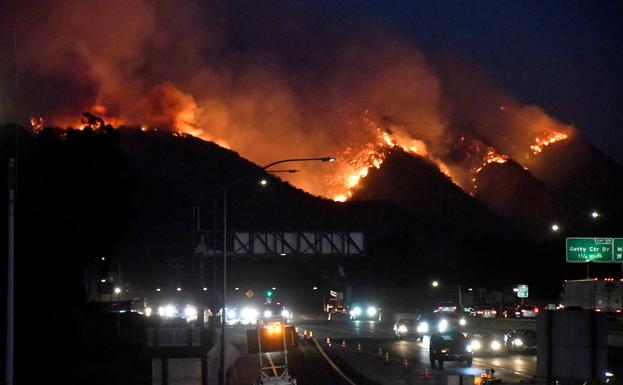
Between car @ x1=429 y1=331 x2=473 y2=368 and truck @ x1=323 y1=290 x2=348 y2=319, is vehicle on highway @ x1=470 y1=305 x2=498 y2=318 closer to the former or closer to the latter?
truck @ x1=323 y1=290 x2=348 y2=319

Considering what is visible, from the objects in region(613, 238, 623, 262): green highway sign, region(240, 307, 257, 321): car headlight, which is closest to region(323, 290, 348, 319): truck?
region(240, 307, 257, 321): car headlight

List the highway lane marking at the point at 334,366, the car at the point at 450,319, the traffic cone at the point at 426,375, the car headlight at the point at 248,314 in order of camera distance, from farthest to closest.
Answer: the car headlight at the point at 248,314 → the car at the point at 450,319 → the traffic cone at the point at 426,375 → the highway lane marking at the point at 334,366

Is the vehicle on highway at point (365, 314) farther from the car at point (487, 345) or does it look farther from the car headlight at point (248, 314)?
the car at point (487, 345)

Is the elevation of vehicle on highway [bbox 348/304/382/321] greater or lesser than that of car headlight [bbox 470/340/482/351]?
lesser

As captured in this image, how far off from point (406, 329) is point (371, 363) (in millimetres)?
20394

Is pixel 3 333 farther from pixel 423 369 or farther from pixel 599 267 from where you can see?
pixel 599 267

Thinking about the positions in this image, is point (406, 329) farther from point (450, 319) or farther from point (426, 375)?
point (426, 375)

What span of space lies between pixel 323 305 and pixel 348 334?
54.6 m

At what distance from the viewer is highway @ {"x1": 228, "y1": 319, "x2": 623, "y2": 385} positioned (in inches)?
1449

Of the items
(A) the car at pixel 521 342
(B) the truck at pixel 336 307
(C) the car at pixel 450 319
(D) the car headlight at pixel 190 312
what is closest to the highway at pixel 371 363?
(A) the car at pixel 521 342

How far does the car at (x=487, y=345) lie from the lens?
171 ft

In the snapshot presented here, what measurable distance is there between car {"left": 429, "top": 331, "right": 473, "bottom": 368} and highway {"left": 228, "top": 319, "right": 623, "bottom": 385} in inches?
14.4

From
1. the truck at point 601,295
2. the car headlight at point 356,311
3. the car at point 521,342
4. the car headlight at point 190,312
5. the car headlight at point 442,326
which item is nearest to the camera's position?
the truck at point 601,295

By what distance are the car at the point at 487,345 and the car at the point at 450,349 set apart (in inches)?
340
